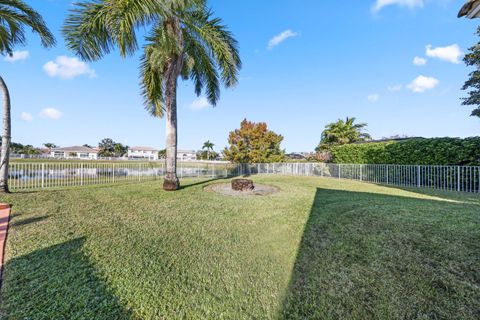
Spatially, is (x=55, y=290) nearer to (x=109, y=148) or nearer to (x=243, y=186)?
(x=243, y=186)

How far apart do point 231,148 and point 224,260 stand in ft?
65.6

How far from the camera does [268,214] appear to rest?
531 cm

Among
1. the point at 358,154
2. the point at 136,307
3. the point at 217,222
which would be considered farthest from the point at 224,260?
the point at 358,154

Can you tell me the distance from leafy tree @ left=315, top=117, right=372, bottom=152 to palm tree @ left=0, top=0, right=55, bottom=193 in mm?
21629

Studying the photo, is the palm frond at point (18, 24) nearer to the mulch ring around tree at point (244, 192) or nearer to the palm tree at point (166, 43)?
the palm tree at point (166, 43)

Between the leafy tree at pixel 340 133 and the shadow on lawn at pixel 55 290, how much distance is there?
22.0 meters

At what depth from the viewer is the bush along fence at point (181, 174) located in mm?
8031

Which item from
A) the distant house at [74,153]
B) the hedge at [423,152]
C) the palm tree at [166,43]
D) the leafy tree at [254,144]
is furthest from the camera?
the distant house at [74,153]

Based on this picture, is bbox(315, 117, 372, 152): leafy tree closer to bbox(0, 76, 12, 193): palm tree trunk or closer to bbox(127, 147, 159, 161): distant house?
bbox(0, 76, 12, 193): palm tree trunk

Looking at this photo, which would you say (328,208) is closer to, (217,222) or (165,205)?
(217,222)

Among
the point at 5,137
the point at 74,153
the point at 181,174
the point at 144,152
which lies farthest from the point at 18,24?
the point at 144,152

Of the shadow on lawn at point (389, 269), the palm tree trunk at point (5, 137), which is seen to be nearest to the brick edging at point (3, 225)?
the palm tree trunk at point (5, 137)

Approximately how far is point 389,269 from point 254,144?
1955cm

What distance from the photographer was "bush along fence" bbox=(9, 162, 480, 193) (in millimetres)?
8031
